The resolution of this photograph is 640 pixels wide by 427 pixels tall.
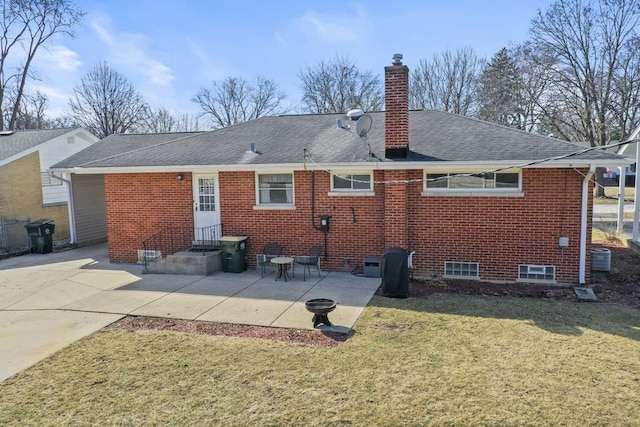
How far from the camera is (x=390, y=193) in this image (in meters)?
9.63

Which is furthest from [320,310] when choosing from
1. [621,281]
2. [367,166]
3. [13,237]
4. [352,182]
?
[13,237]

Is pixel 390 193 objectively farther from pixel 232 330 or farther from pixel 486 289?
pixel 232 330

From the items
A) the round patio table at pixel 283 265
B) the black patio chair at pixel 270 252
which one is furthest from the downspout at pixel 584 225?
the black patio chair at pixel 270 252

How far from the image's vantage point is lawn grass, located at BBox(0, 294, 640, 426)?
429 centimetres

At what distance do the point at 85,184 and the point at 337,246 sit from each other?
10.8m

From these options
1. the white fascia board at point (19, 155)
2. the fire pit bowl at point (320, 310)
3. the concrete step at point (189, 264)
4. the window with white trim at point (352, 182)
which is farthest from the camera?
the white fascia board at point (19, 155)

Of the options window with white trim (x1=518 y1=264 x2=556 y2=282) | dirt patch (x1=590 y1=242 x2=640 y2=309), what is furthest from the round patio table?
dirt patch (x1=590 y1=242 x2=640 y2=309)

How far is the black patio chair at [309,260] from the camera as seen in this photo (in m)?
10.0

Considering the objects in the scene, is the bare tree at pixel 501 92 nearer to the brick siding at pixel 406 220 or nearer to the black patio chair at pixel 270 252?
the brick siding at pixel 406 220

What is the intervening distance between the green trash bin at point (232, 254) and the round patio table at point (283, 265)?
1071 mm

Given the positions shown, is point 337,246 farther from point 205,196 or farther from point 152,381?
point 152,381

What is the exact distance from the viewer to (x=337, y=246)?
10.4 metres

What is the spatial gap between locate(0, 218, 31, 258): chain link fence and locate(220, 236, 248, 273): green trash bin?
27.1 feet

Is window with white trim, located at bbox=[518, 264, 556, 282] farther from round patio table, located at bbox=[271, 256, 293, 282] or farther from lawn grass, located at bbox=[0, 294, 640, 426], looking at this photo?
round patio table, located at bbox=[271, 256, 293, 282]
